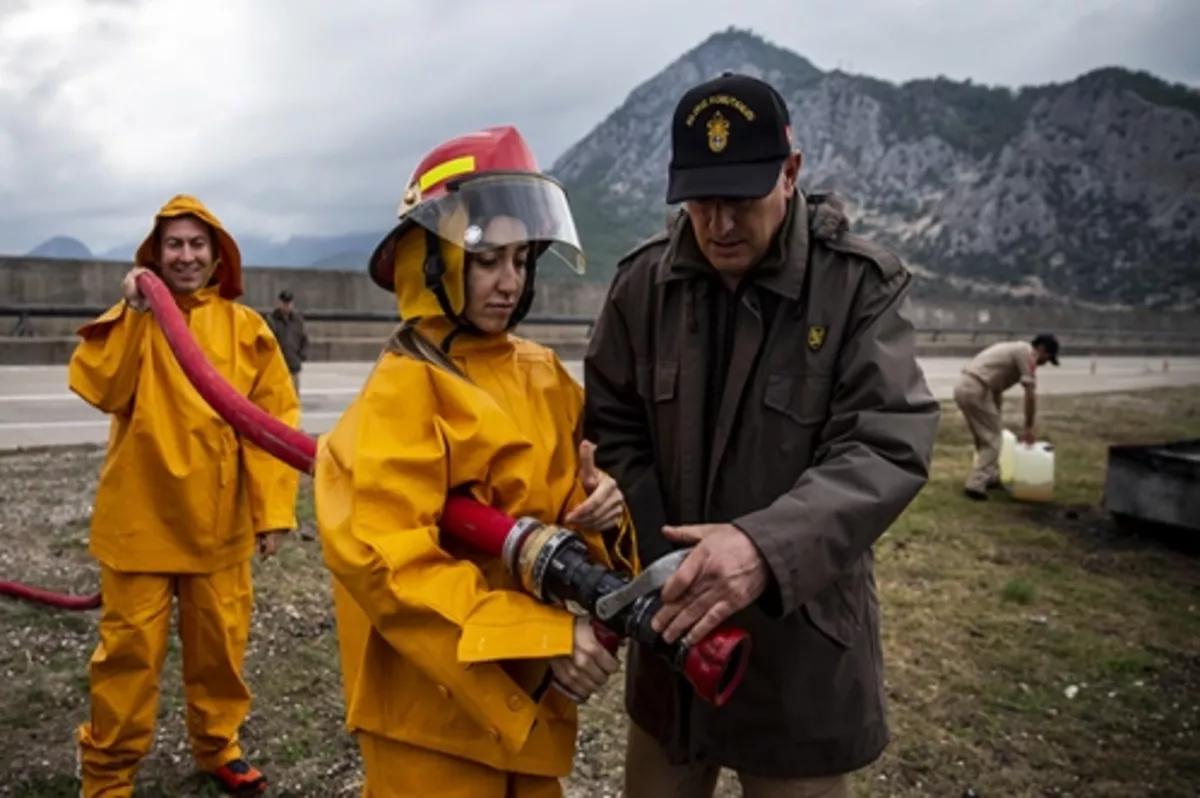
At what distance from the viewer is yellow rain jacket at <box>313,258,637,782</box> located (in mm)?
1918

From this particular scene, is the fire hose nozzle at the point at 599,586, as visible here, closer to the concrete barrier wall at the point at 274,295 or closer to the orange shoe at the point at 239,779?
the orange shoe at the point at 239,779

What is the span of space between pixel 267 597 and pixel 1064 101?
13229 cm

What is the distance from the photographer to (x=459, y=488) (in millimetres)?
2125

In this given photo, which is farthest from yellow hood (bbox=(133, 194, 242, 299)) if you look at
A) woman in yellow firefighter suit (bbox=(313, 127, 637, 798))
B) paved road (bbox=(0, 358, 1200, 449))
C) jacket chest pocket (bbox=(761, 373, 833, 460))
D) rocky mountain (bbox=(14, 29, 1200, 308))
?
rocky mountain (bbox=(14, 29, 1200, 308))

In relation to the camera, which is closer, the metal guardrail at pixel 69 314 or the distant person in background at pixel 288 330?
the distant person in background at pixel 288 330

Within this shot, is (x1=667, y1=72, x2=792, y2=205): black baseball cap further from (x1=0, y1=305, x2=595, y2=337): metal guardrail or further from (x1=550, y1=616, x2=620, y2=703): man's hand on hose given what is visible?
(x1=0, y1=305, x2=595, y2=337): metal guardrail

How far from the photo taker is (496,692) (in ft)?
6.48

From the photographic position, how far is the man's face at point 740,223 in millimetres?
2189

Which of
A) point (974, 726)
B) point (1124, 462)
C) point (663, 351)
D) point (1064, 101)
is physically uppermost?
point (1064, 101)

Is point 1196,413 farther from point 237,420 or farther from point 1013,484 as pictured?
point 237,420

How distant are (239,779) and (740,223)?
9.61 feet

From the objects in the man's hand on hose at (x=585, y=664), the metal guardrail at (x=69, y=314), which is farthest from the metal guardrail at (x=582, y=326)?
the man's hand on hose at (x=585, y=664)

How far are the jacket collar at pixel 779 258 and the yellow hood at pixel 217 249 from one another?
2237 millimetres

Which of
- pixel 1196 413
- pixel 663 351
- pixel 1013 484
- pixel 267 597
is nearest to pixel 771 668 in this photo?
pixel 663 351
